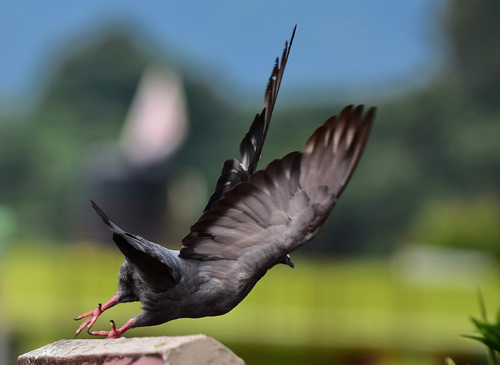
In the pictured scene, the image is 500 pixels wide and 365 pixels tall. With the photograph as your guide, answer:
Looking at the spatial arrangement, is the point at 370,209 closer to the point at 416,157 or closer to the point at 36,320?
the point at 416,157

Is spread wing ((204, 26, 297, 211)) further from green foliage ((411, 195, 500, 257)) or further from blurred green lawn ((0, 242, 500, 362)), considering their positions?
green foliage ((411, 195, 500, 257))

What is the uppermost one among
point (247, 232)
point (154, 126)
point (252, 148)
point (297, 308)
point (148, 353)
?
point (154, 126)

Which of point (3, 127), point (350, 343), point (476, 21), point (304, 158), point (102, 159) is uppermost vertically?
point (476, 21)

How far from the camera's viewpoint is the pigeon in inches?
175

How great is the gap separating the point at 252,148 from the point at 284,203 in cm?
118

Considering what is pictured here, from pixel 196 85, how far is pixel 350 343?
75181mm

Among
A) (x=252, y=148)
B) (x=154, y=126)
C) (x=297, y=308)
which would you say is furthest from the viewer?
(x=154, y=126)

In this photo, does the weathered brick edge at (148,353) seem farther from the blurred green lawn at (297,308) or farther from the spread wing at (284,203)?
the blurred green lawn at (297,308)

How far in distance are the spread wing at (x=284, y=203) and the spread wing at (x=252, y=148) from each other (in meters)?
0.81

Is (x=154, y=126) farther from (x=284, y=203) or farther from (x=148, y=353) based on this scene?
(x=148, y=353)

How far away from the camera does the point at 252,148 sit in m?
5.66

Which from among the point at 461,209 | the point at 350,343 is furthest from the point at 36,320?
the point at 461,209

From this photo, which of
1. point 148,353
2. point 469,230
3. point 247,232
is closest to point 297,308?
point 469,230

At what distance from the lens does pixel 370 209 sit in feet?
218
